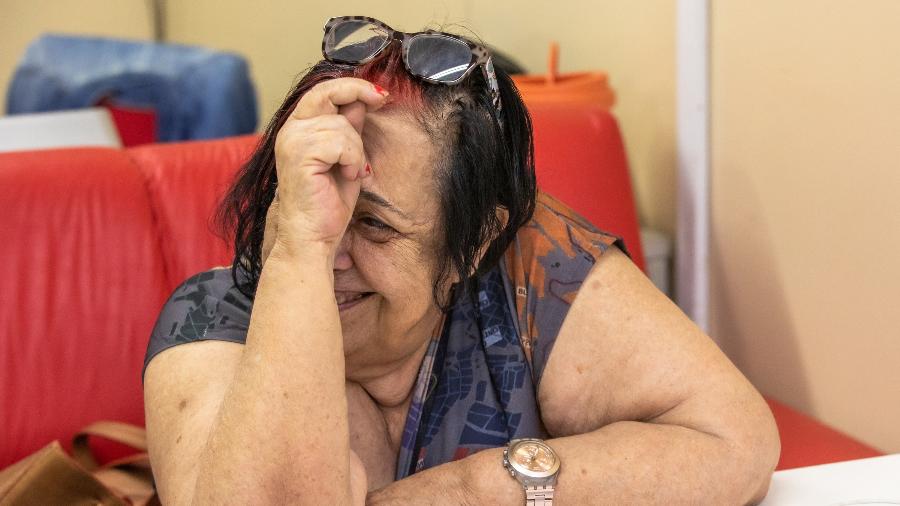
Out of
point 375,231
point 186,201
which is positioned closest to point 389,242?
point 375,231

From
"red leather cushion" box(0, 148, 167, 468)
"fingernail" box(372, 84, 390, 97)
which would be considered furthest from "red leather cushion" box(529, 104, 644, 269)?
"fingernail" box(372, 84, 390, 97)

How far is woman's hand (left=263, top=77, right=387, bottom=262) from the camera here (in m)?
0.94

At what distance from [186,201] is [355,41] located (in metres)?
0.72

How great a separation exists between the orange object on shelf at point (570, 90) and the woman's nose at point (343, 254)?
1073mm

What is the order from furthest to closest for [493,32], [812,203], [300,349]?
[493,32], [812,203], [300,349]

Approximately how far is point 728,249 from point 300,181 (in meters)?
1.24

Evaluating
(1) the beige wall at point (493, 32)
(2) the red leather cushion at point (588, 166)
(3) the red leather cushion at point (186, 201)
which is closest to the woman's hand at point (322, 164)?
(1) the beige wall at point (493, 32)

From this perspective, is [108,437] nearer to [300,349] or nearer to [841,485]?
[300,349]

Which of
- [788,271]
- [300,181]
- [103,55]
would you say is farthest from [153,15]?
[300,181]

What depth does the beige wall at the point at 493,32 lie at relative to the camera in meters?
2.21

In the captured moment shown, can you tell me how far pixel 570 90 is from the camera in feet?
6.91

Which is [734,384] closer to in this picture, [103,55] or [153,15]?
[103,55]

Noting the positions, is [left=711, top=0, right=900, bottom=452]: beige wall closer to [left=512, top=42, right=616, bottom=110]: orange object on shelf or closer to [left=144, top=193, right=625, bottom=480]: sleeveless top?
[left=512, top=42, right=616, bottom=110]: orange object on shelf

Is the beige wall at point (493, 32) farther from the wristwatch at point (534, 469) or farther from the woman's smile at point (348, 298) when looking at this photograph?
the wristwatch at point (534, 469)
